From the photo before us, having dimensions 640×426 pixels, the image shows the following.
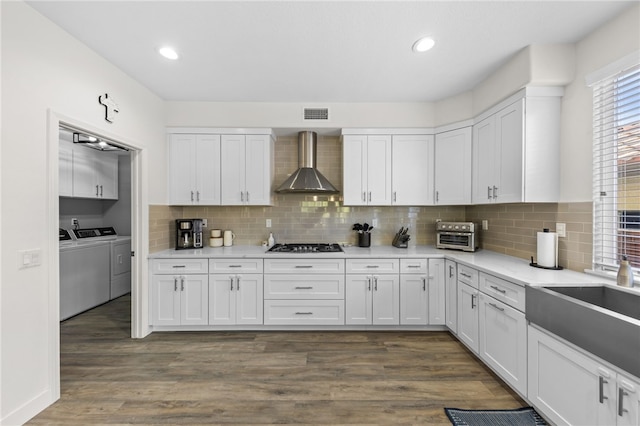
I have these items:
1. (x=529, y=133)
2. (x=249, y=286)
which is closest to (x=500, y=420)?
(x=529, y=133)

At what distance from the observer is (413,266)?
118 inches

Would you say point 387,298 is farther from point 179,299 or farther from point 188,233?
point 188,233

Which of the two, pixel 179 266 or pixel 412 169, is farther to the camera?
pixel 412 169

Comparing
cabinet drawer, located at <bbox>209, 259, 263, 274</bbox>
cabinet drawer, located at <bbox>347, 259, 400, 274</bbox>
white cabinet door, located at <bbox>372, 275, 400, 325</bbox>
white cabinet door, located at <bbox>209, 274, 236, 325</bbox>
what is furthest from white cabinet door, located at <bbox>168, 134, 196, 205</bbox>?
white cabinet door, located at <bbox>372, 275, 400, 325</bbox>

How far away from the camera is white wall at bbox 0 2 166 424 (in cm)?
164

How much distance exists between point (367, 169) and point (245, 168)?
1.54 meters

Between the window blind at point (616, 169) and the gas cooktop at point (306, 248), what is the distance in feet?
7.46

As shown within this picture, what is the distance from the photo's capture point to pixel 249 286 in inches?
118

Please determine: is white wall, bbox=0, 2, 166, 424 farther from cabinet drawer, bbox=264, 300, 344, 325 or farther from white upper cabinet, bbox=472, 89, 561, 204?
white upper cabinet, bbox=472, 89, 561, 204

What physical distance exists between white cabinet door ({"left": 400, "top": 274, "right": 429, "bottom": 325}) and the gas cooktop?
0.88 m

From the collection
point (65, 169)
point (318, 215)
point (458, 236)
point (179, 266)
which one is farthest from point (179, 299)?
point (458, 236)

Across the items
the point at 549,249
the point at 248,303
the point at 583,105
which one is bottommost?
the point at 248,303

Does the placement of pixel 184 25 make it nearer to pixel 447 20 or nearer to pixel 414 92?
pixel 447 20

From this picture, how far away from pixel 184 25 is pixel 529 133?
2892 mm
